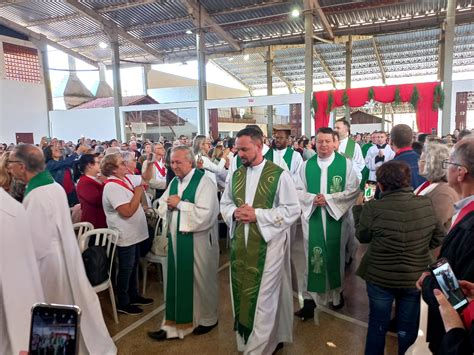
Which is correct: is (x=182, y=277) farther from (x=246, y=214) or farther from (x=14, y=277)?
(x=14, y=277)

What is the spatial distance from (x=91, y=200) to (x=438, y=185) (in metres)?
2.78

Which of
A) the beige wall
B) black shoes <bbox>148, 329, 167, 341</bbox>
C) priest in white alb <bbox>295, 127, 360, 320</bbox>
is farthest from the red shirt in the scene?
the beige wall

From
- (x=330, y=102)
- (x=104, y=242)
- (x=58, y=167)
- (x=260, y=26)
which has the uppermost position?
(x=260, y=26)

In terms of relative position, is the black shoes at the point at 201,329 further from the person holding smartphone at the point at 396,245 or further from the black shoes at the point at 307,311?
the person holding smartphone at the point at 396,245

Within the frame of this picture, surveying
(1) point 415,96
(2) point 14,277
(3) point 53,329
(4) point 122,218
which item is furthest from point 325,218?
(1) point 415,96

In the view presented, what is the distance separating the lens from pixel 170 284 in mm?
2842

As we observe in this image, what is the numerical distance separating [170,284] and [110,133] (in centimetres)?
1456

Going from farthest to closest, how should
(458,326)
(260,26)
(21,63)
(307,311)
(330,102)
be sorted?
(21,63) < (260,26) < (330,102) < (307,311) < (458,326)

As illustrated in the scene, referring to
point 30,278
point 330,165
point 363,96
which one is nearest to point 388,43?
point 363,96

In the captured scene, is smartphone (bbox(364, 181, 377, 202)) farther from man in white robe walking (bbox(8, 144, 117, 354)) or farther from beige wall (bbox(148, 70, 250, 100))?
beige wall (bbox(148, 70, 250, 100))

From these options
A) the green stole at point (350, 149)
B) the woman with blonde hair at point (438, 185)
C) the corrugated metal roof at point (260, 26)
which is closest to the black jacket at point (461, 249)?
the woman with blonde hair at point (438, 185)

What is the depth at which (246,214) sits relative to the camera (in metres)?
2.40

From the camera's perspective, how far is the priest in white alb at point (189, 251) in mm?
2771

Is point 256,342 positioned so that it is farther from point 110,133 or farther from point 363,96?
point 110,133
